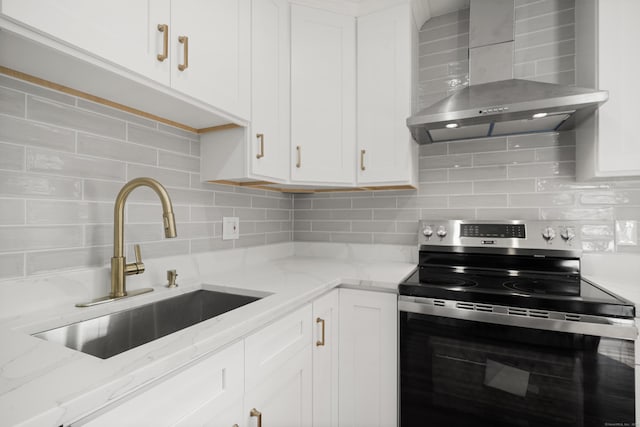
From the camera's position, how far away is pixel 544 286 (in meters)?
1.40

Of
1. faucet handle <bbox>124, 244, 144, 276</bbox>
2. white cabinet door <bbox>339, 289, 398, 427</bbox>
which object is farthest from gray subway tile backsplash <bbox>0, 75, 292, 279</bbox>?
white cabinet door <bbox>339, 289, 398, 427</bbox>

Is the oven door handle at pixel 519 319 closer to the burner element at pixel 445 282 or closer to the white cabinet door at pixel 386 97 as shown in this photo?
the burner element at pixel 445 282

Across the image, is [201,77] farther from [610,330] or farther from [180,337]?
[610,330]

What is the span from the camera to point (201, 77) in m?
1.19

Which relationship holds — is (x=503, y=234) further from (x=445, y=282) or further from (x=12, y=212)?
(x=12, y=212)

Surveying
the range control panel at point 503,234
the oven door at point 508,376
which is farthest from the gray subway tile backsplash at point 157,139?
the range control panel at point 503,234

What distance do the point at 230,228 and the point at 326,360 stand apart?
85 centimetres

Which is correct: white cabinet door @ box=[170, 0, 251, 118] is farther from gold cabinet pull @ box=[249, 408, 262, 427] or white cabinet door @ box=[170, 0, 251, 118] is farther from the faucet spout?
gold cabinet pull @ box=[249, 408, 262, 427]

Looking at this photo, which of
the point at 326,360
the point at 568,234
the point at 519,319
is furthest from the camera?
the point at 568,234

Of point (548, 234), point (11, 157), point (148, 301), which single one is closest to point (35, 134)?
point (11, 157)

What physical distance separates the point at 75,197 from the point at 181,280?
53 cm

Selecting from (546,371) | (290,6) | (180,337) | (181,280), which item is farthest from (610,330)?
(290,6)

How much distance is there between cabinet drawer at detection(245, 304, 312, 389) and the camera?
95 centimetres

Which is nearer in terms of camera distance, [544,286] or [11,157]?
[11,157]
